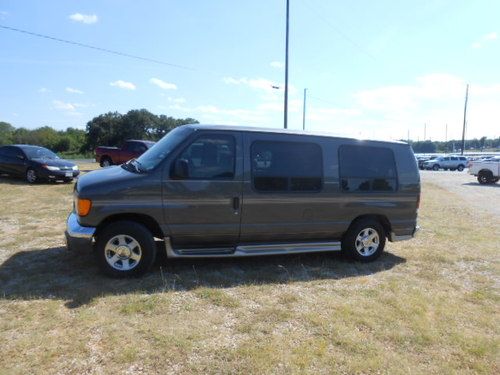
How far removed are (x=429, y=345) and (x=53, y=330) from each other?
3.51 metres

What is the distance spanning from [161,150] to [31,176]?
1220 centimetres

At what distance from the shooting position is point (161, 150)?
5547 mm

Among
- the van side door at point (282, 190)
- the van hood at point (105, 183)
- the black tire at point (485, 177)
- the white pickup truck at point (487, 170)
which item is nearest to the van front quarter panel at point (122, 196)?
the van hood at point (105, 183)

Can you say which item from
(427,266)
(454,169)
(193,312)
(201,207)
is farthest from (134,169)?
(454,169)

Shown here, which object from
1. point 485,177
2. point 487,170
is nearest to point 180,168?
point 487,170

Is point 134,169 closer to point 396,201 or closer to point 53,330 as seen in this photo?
point 53,330

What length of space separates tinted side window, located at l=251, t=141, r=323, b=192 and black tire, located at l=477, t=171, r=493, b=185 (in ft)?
75.1

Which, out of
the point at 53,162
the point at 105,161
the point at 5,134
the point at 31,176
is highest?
the point at 5,134

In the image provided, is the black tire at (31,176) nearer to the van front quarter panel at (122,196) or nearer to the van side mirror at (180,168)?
the van front quarter panel at (122,196)

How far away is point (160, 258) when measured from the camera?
614 centimetres

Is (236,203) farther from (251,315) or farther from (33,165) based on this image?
(33,165)

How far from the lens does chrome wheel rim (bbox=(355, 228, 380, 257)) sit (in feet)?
21.1

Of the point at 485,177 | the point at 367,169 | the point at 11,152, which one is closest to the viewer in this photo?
the point at 367,169

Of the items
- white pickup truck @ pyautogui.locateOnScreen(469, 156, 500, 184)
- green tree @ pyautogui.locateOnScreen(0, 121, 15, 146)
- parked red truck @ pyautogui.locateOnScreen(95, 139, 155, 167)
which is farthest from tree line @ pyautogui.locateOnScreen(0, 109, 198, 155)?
white pickup truck @ pyautogui.locateOnScreen(469, 156, 500, 184)
